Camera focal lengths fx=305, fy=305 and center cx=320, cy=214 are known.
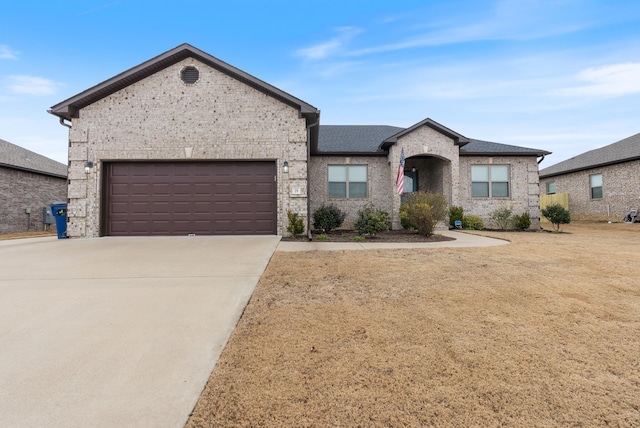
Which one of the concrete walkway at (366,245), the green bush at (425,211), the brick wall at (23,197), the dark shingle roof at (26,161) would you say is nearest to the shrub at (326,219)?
the green bush at (425,211)

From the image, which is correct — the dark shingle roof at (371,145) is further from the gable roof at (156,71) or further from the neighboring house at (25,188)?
the neighboring house at (25,188)

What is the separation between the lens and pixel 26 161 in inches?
674

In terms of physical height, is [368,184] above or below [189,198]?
above

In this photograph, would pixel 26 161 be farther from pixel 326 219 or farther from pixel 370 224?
pixel 370 224

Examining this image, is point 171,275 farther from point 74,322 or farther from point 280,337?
point 280,337

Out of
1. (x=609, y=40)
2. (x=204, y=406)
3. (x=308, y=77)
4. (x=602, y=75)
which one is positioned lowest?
(x=204, y=406)

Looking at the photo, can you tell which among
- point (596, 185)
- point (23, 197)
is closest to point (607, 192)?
point (596, 185)

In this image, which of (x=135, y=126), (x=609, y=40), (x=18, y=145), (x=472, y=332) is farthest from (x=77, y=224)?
(x=609, y=40)

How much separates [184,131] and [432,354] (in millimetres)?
11245

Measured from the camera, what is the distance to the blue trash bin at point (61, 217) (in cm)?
1107

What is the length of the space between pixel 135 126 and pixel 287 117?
218 inches

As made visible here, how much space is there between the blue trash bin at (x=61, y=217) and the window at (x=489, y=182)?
17558mm

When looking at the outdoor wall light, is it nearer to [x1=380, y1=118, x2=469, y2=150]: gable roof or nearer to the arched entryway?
[x1=380, y1=118, x2=469, y2=150]: gable roof

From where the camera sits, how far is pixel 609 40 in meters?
13.5
